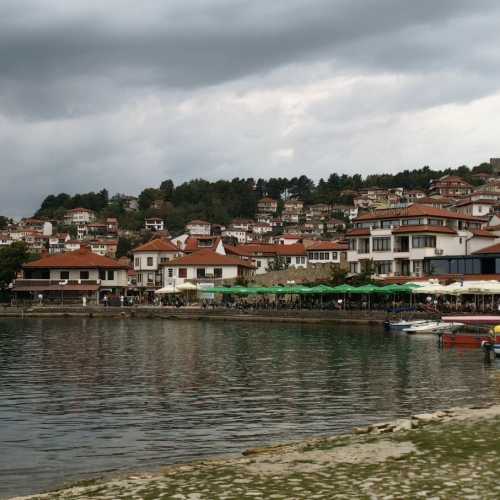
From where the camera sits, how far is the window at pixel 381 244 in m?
89.9


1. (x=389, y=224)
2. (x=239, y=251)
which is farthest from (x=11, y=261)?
(x=389, y=224)

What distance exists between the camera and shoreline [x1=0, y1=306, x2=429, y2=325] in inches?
2896

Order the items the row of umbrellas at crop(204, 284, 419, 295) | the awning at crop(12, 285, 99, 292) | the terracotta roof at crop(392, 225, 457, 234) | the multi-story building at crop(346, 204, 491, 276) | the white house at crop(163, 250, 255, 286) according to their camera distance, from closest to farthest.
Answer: the row of umbrellas at crop(204, 284, 419, 295) → the terracotta roof at crop(392, 225, 457, 234) → the multi-story building at crop(346, 204, 491, 276) → the awning at crop(12, 285, 99, 292) → the white house at crop(163, 250, 255, 286)

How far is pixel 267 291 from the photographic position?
272ft

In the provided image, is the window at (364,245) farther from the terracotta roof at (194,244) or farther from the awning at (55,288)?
the awning at (55,288)

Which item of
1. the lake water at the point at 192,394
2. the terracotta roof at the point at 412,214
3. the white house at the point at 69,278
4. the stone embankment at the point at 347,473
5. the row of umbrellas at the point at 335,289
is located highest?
the terracotta roof at the point at 412,214

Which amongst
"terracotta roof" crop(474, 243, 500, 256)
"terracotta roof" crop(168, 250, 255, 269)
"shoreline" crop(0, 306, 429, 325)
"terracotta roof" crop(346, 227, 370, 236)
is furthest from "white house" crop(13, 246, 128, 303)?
"terracotta roof" crop(474, 243, 500, 256)

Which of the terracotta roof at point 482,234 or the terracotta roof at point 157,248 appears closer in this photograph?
the terracotta roof at point 482,234

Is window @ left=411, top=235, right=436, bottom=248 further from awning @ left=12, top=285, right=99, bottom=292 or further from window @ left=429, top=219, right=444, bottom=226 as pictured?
awning @ left=12, top=285, right=99, bottom=292

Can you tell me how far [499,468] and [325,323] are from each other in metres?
61.1

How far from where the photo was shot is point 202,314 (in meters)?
85.4

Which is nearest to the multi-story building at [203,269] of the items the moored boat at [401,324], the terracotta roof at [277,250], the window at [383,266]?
the window at [383,266]

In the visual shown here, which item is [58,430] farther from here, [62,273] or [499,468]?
[62,273]

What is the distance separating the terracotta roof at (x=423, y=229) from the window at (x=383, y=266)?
386 centimetres
